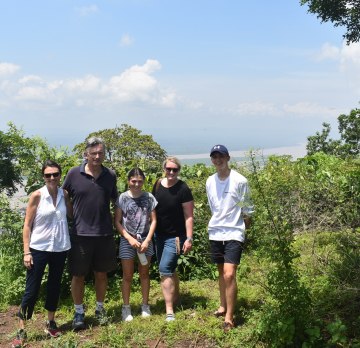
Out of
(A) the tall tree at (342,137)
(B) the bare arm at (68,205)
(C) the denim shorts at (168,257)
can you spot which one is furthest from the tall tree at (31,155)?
(A) the tall tree at (342,137)

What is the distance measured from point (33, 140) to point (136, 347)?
3197 mm

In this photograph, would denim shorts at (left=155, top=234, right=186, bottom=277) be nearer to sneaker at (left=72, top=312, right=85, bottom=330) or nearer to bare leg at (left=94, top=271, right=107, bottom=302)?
bare leg at (left=94, top=271, right=107, bottom=302)

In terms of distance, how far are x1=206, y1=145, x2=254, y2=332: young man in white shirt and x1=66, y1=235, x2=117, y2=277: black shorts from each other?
128cm

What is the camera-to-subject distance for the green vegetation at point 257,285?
3055mm

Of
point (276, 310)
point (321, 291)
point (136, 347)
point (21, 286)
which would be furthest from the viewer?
point (21, 286)

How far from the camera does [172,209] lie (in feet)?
13.1

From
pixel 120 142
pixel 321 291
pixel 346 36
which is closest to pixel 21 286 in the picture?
pixel 321 291

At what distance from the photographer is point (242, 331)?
3398 mm

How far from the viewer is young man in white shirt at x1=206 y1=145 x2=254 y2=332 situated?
359 cm

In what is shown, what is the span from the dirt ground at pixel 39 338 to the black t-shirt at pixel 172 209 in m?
1.20

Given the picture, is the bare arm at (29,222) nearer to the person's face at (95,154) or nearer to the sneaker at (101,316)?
the person's face at (95,154)

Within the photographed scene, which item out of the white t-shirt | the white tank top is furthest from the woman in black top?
the white tank top

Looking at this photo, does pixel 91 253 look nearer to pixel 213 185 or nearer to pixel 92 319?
pixel 92 319

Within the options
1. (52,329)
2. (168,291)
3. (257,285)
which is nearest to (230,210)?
(168,291)
